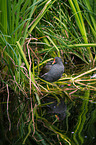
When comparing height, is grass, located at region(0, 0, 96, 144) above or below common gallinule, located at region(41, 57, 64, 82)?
above

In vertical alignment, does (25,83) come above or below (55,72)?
above

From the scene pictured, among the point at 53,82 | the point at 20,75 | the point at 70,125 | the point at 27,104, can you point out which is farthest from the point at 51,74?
the point at 70,125

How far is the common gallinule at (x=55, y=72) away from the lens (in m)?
3.22

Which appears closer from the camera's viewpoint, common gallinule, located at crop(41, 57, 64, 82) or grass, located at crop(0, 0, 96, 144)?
grass, located at crop(0, 0, 96, 144)

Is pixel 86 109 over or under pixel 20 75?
under

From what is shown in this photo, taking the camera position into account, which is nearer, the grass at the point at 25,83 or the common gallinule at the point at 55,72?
the grass at the point at 25,83

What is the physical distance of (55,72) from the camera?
321 centimetres

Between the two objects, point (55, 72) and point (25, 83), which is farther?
point (55, 72)

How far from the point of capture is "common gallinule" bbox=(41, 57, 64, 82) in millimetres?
3215

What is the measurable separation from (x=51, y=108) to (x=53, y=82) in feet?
2.91

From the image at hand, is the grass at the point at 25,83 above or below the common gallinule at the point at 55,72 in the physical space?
above

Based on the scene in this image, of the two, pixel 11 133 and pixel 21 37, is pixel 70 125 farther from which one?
pixel 21 37

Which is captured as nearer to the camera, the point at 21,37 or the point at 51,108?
the point at 51,108

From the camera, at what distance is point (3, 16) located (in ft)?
9.18
